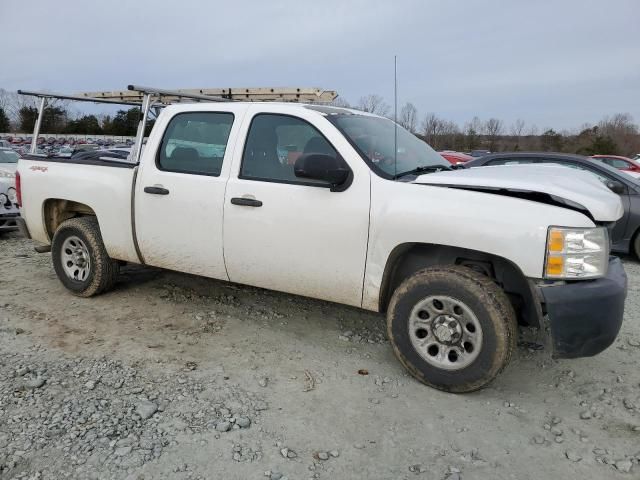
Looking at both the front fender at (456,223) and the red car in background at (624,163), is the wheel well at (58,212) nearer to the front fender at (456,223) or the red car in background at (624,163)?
the front fender at (456,223)

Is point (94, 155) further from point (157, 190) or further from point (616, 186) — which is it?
point (616, 186)

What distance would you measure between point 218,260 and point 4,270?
3499 millimetres

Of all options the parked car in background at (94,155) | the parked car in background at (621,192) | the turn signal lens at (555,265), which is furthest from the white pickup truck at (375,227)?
the parked car in background at (621,192)

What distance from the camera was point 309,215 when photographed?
3.70m

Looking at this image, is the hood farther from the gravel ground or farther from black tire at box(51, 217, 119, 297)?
black tire at box(51, 217, 119, 297)

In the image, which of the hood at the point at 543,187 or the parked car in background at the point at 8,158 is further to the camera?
the parked car in background at the point at 8,158

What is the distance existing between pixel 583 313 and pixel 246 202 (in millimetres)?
2391

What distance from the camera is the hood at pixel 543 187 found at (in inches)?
121

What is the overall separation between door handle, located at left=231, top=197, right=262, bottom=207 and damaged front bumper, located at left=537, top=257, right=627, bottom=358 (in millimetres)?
2033

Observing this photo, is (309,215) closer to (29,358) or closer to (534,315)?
(534,315)

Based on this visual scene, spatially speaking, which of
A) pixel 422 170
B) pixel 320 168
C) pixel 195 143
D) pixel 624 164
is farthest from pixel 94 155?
pixel 624 164

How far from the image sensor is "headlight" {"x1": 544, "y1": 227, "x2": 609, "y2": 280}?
2963 millimetres

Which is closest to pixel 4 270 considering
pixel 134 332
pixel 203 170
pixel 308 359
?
pixel 134 332

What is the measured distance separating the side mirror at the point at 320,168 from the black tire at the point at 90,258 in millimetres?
2460
